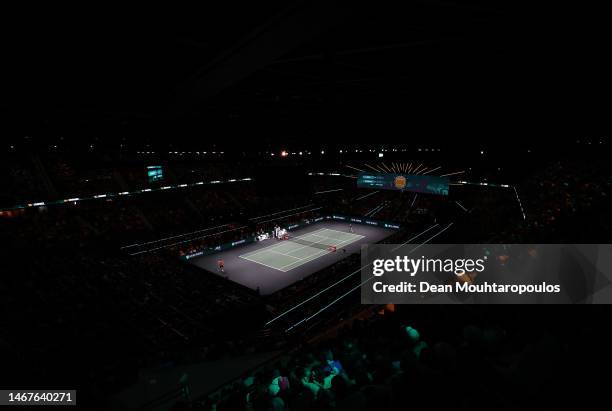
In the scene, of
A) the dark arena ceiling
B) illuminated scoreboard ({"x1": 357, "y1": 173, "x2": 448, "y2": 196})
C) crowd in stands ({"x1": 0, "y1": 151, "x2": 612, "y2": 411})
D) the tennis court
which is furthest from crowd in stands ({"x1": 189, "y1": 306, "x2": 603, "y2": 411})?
illuminated scoreboard ({"x1": 357, "y1": 173, "x2": 448, "y2": 196})

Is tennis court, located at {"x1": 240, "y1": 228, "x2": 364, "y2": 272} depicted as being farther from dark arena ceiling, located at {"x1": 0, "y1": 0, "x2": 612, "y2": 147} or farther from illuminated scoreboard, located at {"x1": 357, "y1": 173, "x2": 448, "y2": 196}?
dark arena ceiling, located at {"x1": 0, "y1": 0, "x2": 612, "y2": 147}

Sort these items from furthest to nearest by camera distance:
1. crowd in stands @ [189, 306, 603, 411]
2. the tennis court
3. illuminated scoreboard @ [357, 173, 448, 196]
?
illuminated scoreboard @ [357, 173, 448, 196] < the tennis court < crowd in stands @ [189, 306, 603, 411]

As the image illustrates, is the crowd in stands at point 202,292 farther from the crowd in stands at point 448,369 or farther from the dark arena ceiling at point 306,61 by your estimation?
the dark arena ceiling at point 306,61

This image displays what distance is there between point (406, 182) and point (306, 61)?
1123 inches

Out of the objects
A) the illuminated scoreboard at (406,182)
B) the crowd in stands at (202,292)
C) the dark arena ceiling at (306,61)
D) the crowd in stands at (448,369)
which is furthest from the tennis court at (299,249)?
the dark arena ceiling at (306,61)

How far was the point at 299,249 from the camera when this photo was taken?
2406 centimetres

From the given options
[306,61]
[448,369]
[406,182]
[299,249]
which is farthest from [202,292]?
[406,182]

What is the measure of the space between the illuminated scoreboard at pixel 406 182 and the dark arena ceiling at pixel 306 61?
22.1m

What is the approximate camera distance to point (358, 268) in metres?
16.5

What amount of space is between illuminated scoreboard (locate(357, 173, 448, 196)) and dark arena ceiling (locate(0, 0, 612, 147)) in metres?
22.1

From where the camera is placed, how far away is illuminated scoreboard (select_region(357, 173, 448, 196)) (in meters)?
28.0

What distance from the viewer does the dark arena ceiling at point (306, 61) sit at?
249cm

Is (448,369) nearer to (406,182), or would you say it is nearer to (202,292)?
(202,292)

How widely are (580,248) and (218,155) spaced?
2909cm
